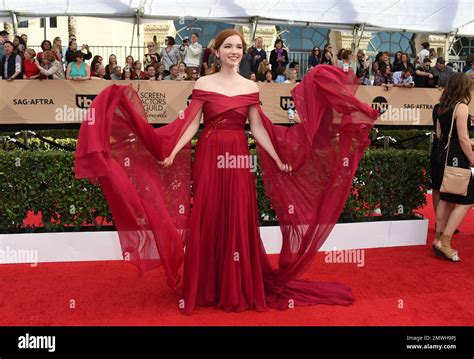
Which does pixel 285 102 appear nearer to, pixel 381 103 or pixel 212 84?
pixel 381 103

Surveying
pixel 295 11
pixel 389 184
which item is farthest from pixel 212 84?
pixel 295 11

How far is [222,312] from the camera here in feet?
14.3

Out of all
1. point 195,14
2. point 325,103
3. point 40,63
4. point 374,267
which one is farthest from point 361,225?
point 195,14

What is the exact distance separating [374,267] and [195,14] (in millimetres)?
13373

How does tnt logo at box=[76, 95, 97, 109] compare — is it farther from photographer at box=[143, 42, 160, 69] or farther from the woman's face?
the woman's face

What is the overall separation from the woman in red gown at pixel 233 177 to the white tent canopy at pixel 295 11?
1305 centimetres

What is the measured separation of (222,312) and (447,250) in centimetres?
285

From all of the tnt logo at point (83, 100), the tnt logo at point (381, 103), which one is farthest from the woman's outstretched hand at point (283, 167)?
the tnt logo at point (381, 103)

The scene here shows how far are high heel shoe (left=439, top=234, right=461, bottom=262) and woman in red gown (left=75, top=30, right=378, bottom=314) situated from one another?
184 centimetres

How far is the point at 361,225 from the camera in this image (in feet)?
20.9

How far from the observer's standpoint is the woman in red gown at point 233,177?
169 inches

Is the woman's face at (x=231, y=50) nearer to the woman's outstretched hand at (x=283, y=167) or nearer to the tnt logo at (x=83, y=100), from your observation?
the woman's outstretched hand at (x=283, y=167)

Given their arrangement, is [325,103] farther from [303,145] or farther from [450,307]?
[450,307]

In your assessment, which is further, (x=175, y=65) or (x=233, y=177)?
(x=175, y=65)
